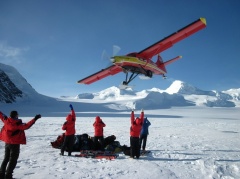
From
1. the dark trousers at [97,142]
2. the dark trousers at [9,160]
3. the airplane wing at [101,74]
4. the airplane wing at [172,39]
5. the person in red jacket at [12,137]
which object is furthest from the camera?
the airplane wing at [101,74]

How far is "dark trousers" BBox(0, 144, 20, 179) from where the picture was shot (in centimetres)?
553

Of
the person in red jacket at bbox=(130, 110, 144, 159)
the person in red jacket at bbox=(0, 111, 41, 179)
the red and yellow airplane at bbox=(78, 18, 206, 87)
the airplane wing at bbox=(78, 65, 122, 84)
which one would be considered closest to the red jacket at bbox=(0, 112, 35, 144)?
the person in red jacket at bbox=(0, 111, 41, 179)

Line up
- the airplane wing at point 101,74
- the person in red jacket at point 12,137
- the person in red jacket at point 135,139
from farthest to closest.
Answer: the airplane wing at point 101,74, the person in red jacket at point 135,139, the person in red jacket at point 12,137

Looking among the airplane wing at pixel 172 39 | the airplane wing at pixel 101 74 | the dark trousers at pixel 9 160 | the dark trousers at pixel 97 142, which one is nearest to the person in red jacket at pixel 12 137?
the dark trousers at pixel 9 160

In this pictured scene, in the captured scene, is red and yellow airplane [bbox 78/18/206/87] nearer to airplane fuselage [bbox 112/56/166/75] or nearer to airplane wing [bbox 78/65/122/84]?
airplane fuselage [bbox 112/56/166/75]

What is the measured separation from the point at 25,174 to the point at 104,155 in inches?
129

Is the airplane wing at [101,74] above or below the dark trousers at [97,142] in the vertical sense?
above

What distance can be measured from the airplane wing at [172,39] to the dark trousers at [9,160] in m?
13.1

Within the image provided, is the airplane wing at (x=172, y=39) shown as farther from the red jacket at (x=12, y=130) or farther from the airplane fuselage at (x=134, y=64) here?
the red jacket at (x=12, y=130)

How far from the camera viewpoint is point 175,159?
8.60 m

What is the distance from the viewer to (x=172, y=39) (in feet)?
56.3

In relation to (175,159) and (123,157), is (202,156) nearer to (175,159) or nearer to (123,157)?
(175,159)

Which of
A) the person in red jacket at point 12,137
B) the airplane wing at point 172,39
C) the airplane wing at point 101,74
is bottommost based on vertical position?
the person in red jacket at point 12,137

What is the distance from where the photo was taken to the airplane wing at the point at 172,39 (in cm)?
1592
